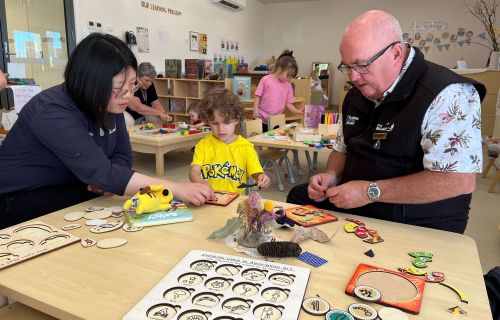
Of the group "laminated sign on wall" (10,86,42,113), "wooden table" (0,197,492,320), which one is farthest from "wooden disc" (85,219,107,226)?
"laminated sign on wall" (10,86,42,113)

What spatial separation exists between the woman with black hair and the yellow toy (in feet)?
0.27

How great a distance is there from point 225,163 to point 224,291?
1.22 meters

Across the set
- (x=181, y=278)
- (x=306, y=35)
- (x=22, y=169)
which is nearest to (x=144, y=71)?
(x=22, y=169)

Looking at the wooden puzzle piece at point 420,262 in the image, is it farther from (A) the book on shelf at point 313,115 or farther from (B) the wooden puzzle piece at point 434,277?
(A) the book on shelf at point 313,115

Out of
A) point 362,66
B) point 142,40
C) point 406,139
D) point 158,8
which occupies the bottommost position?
point 406,139

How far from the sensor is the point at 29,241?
3.24 ft

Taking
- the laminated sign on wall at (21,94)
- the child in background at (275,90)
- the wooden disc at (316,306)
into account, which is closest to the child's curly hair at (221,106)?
Result: the wooden disc at (316,306)

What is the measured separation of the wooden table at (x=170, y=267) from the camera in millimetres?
757

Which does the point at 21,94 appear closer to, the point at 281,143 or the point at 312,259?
the point at 281,143

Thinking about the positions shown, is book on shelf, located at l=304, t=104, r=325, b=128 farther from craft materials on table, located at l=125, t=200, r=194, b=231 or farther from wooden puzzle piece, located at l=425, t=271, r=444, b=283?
wooden puzzle piece, located at l=425, t=271, r=444, b=283

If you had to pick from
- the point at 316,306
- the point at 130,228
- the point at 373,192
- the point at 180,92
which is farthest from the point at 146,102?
the point at 316,306

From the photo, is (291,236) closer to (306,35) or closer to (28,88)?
(28,88)

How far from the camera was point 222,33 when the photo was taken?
317 inches

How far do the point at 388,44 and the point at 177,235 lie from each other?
3.15ft
